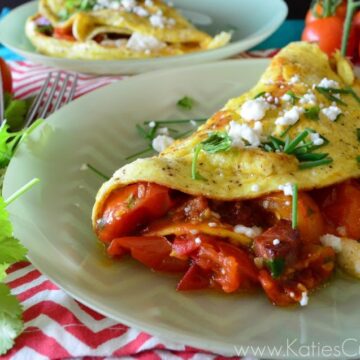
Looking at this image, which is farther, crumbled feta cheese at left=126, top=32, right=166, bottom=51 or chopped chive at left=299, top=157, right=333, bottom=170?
crumbled feta cheese at left=126, top=32, right=166, bottom=51

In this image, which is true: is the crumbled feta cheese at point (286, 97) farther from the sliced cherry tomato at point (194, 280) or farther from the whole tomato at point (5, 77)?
the whole tomato at point (5, 77)

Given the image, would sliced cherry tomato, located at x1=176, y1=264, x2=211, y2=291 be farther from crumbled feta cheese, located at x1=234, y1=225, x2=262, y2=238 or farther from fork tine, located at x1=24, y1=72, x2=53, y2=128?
fork tine, located at x1=24, y1=72, x2=53, y2=128

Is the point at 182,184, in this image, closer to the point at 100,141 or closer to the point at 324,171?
the point at 324,171

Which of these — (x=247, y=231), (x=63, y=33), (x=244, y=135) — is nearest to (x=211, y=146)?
(x=244, y=135)

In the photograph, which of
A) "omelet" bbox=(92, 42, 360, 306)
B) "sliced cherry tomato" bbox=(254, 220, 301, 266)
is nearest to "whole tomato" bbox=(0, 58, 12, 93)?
"omelet" bbox=(92, 42, 360, 306)

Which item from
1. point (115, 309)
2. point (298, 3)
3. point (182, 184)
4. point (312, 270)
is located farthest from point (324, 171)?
point (298, 3)

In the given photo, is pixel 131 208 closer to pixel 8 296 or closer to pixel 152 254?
pixel 152 254

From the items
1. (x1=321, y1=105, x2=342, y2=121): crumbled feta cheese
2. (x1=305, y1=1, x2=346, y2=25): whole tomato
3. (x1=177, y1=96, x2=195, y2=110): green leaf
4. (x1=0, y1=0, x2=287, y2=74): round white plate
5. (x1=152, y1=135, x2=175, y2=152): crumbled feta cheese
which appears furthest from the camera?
(x1=305, y1=1, x2=346, y2=25): whole tomato
